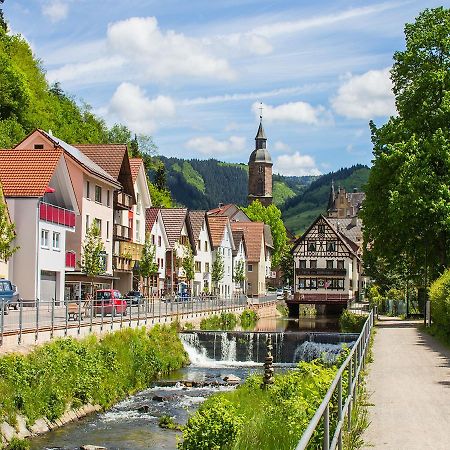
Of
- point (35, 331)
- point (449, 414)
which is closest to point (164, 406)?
point (35, 331)

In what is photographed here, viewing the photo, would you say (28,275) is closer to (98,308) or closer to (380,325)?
(98,308)

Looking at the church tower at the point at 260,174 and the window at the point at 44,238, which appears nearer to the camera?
the window at the point at 44,238

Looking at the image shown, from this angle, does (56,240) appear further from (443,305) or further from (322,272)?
(322,272)

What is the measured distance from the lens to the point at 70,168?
52062 millimetres

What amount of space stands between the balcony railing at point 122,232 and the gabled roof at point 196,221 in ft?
75.2

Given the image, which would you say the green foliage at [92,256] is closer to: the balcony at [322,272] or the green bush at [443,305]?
the green bush at [443,305]

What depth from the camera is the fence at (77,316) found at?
80.7 feet

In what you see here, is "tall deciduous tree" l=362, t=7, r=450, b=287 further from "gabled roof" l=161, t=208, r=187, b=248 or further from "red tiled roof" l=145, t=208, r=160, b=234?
"gabled roof" l=161, t=208, r=187, b=248

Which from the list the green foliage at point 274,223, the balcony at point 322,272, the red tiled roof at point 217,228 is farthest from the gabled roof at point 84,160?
the green foliage at point 274,223

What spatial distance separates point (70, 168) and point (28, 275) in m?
10.4

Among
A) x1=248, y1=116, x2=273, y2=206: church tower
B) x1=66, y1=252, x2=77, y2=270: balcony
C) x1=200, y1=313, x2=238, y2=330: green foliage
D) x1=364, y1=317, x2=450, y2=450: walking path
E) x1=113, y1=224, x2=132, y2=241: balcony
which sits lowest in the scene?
x1=200, y1=313, x2=238, y2=330: green foliage

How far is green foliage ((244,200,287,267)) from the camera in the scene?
486ft

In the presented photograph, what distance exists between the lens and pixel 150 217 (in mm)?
71812

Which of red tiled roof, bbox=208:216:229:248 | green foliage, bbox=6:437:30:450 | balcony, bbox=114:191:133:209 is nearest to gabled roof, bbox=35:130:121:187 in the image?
balcony, bbox=114:191:133:209
